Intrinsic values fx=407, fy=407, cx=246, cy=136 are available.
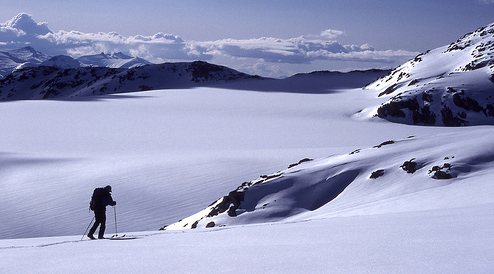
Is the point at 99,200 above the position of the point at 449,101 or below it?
below

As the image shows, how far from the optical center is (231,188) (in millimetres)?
18062

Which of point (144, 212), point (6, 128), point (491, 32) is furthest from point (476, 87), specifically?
point (6, 128)

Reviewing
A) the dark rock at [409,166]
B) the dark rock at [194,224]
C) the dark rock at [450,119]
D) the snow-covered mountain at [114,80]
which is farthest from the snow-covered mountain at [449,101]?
the snow-covered mountain at [114,80]

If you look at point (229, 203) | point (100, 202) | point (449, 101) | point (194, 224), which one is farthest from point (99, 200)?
point (449, 101)

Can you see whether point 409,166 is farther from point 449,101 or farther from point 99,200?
point 449,101

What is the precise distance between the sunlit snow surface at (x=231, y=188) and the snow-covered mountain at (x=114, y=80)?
58.2 metres

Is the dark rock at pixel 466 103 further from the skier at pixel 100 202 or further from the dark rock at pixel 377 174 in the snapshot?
the skier at pixel 100 202

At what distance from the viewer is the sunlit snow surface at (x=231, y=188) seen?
531 cm

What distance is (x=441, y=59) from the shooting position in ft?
179

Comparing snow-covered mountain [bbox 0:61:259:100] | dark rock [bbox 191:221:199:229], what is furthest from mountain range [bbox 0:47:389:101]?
dark rock [bbox 191:221:199:229]

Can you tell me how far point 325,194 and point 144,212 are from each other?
7257 mm

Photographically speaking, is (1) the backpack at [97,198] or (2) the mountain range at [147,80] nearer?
(1) the backpack at [97,198]

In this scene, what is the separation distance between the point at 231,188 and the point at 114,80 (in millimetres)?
101155

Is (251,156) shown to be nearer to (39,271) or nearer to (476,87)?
(39,271)
